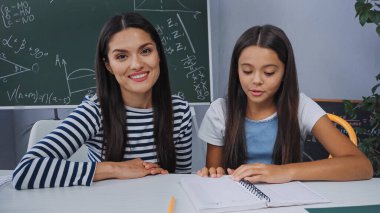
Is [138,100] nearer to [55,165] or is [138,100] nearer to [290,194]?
[55,165]

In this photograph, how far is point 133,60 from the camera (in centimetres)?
123

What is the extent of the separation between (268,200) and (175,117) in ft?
2.12

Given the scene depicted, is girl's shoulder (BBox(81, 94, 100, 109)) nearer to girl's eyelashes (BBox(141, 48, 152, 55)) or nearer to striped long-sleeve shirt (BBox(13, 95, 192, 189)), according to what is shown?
striped long-sleeve shirt (BBox(13, 95, 192, 189))

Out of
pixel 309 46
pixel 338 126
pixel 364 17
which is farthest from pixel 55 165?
pixel 309 46

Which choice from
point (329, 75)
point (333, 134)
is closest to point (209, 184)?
point (333, 134)

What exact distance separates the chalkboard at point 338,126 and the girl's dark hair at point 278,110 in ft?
2.79

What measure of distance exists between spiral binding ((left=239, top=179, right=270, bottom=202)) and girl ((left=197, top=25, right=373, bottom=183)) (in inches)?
8.5

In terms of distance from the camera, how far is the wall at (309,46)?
7.20 ft

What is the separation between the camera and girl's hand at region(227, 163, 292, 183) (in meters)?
0.95

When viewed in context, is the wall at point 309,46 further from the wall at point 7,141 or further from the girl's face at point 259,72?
the girl's face at point 259,72

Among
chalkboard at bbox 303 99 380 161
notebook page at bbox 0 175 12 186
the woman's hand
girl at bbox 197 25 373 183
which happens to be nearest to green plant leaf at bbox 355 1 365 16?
chalkboard at bbox 303 99 380 161

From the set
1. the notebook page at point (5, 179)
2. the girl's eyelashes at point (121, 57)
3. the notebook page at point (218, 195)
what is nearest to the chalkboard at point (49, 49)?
the girl's eyelashes at point (121, 57)

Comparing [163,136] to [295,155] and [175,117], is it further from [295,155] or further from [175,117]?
[295,155]

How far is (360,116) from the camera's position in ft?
6.87
